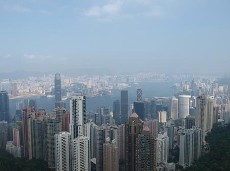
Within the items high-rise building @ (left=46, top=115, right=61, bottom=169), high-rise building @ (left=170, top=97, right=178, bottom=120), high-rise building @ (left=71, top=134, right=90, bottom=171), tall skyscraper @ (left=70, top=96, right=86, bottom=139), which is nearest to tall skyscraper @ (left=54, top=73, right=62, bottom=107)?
high-rise building @ (left=46, top=115, right=61, bottom=169)

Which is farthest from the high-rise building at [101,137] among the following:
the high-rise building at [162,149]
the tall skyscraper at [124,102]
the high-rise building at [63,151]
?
the tall skyscraper at [124,102]

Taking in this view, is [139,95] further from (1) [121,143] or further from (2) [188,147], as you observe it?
(1) [121,143]

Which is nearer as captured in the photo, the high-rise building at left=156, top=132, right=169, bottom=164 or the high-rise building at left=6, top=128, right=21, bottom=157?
the high-rise building at left=156, top=132, right=169, bottom=164

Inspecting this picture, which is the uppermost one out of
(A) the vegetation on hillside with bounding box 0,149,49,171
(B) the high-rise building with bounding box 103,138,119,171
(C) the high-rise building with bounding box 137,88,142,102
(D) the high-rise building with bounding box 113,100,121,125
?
(C) the high-rise building with bounding box 137,88,142,102

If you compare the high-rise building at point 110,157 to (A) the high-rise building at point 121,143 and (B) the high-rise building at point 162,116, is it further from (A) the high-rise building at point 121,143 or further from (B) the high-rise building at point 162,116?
(B) the high-rise building at point 162,116

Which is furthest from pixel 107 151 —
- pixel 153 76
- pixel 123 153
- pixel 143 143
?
pixel 153 76

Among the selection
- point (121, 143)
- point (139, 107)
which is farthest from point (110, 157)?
point (139, 107)

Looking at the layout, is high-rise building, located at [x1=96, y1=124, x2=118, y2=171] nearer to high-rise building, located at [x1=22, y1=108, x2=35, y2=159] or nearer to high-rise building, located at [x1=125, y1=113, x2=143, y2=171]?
high-rise building, located at [x1=125, y1=113, x2=143, y2=171]

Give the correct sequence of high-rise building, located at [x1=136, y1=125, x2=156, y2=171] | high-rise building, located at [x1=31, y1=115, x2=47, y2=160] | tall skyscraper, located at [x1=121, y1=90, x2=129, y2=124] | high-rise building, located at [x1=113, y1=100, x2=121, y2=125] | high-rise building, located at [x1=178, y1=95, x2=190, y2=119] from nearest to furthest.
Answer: high-rise building, located at [x1=136, y1=125, x2=156, y2=171], high-rise building, located at [x1=31, y1=115, x2=47, y2=160], high-rise building, located at [x1=113, y1=100, x2=121, y2=125], tall skyscraper, located at [x1=121, y1=90, x2=129, y2=124], high-rise building, located at [x1=178, y1=95, x2=190, y2=119]

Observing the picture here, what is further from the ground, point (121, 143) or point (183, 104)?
point (183, 104)
